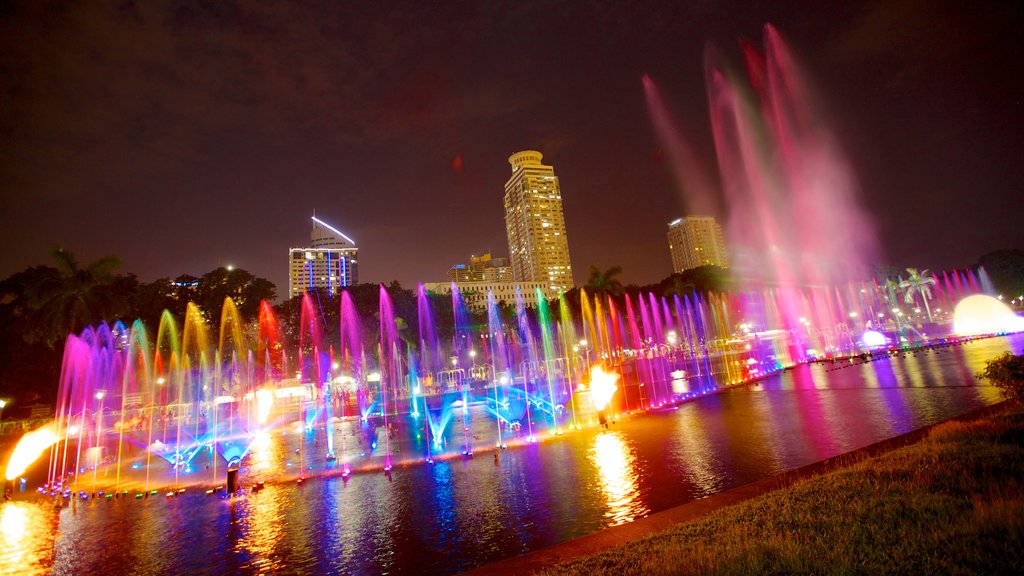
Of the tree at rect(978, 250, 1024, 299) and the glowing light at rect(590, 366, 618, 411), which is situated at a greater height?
the tree at rect(978, 250, 1024, 299)

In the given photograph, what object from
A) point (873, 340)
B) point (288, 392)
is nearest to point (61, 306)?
point (288, 392)

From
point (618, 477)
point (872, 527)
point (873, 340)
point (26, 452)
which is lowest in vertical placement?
point (618, 477)

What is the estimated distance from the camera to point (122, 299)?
127ft

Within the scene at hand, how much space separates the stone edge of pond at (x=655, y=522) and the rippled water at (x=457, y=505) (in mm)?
1009

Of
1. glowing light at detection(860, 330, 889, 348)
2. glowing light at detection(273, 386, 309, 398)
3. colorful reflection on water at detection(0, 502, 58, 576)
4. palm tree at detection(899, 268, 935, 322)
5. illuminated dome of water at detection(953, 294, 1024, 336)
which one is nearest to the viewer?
colorful reflection on water at detection(0, 502, 58, 576)

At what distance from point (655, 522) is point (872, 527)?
299 cm

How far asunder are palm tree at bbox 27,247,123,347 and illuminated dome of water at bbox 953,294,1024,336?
85.2m

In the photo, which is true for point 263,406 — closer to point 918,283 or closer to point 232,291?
point 232,291

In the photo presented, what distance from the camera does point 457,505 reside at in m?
11.2

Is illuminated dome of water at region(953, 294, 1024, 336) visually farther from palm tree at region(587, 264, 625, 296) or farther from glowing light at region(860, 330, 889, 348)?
palm tree at region(587, 264, 625, 296)

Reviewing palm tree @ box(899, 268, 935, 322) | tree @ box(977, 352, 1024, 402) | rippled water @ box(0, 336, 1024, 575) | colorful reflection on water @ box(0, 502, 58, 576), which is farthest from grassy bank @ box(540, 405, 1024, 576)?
palm tree @ box(899, 268, 935, 322)

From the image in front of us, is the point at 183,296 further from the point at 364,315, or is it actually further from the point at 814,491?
the point at 814,491

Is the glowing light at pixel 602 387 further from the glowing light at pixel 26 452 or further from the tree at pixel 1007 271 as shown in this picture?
the tree at pixel 1007 271

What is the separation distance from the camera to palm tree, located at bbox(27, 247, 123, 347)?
35.1 metres
